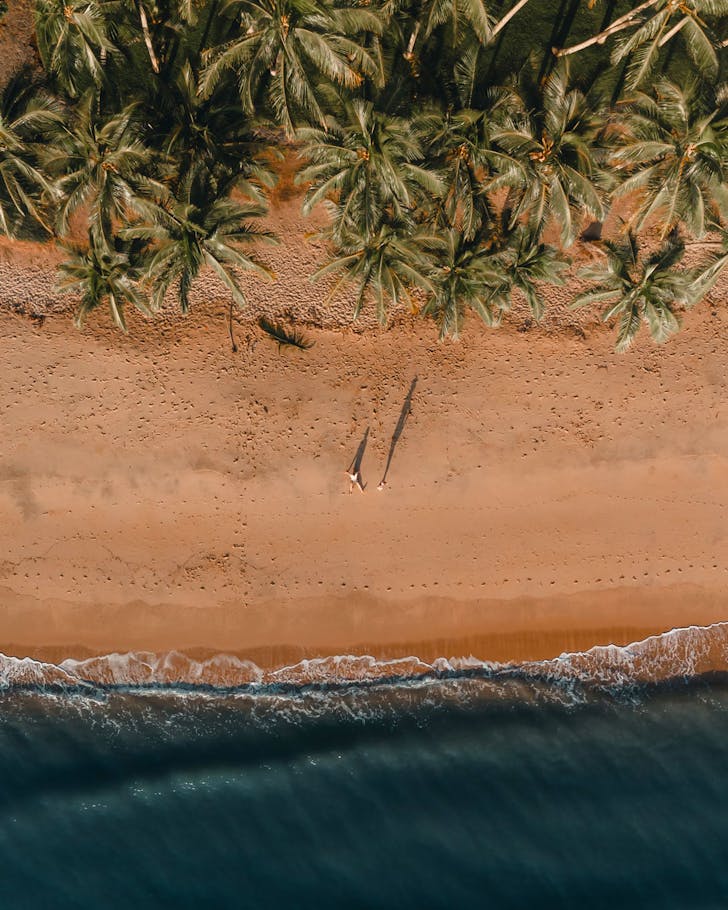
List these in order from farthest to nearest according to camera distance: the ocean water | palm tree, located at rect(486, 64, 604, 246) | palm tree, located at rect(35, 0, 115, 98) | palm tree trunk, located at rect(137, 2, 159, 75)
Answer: the ocean water
palm tree trunk, located at rect(137, 2, 159, 75)
palm tree, located at rect(486, 64, 604, 246)
palm tree, located at rect(35, 0, 115, 98)

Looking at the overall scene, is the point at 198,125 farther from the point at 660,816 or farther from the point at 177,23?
the point at 660,816

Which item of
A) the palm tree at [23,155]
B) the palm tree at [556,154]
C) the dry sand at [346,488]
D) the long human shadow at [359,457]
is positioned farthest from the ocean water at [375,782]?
the palm tree at [556,154]

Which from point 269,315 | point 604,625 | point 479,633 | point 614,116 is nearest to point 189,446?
point 269,315

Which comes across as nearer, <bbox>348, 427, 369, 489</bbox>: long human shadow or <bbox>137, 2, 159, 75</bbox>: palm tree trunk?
<bbox>137, 2, 159, 75</bbox>: palm tree trunk

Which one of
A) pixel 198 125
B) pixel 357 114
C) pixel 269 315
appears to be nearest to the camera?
pixel 357 114

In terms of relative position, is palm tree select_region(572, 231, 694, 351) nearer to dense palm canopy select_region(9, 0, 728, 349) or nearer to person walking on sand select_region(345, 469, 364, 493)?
dense palm canopy select_region(9, 0, 728, 349)

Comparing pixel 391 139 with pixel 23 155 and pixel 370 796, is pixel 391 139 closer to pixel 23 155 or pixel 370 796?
pixel 23 155

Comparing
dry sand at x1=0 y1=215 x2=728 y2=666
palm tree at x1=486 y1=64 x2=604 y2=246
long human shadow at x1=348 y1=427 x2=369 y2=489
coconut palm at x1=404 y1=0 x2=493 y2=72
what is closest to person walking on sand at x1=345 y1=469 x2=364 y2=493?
long human shadow at x1=348 y1=427 x2=369 y2=489
